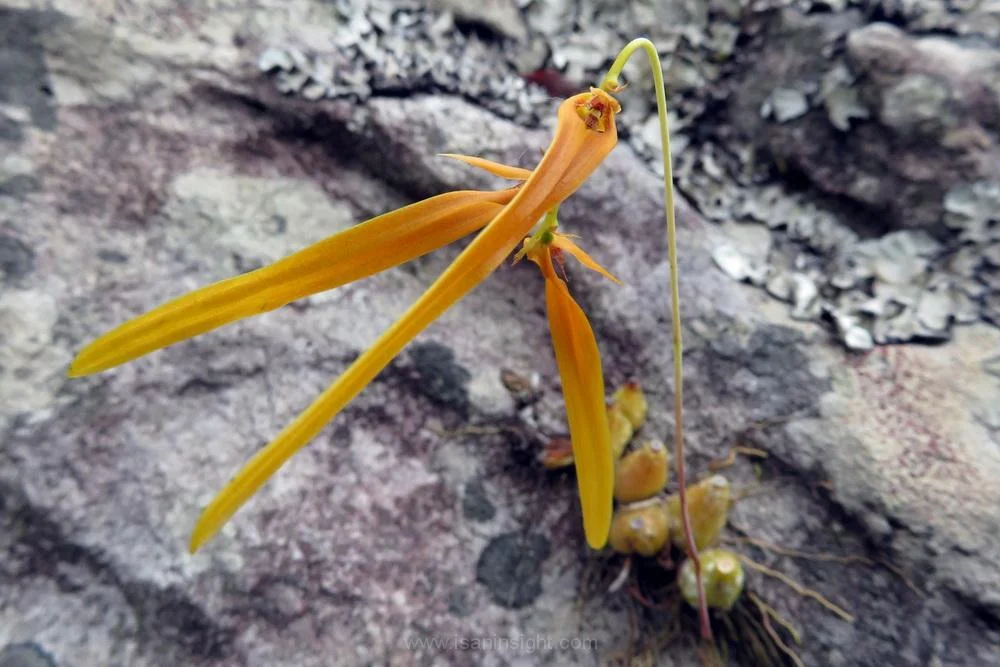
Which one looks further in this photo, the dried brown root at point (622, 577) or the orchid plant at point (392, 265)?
the dried brown root at point (622, 577)

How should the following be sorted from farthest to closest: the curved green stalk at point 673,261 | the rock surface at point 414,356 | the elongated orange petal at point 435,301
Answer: the rock surface at point 414,356
the curved green stalk at point 673,261
the elongated orange petal at point 435,301

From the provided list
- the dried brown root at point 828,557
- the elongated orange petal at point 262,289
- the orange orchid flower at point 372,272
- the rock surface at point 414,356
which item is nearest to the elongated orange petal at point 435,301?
the orange orchid flower at point 372,272

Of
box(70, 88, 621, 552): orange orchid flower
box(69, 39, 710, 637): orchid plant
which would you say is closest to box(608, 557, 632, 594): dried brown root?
box(69, 39, 710, 637): orchid plant

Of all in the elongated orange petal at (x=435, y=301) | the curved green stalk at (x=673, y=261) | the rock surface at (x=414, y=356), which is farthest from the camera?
the rock surface at (x=414, y=356)

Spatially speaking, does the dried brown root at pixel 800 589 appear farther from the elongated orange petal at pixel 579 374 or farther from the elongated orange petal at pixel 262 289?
the elongated orange petal at pixel 262 289

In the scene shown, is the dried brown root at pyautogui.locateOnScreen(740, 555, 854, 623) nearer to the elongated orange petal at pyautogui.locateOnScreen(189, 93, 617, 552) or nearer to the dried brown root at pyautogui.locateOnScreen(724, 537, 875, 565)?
the dried brown root at pyautogui.locateOnScreen(724, 537, 875, 565)

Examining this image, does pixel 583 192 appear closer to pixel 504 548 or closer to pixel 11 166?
pixel 504 548
